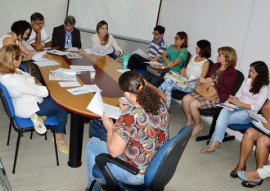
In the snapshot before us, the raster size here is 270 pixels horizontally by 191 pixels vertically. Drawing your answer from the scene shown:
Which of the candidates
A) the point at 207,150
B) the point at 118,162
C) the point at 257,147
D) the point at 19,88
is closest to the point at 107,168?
the point at 118,162

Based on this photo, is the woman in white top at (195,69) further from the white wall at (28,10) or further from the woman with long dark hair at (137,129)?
the white wall at (28,10)

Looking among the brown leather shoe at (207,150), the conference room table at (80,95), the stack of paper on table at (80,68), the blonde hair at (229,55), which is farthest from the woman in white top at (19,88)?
the blonde hair at (229,55)

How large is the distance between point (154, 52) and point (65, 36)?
157 centimetres

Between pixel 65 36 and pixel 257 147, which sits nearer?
pixel 257 147

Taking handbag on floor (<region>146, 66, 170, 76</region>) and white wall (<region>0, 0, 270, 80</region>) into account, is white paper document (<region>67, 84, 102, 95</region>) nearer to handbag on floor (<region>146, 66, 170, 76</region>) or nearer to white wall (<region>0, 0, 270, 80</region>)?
handbag on floor (<region>146, 66, 170, 76</region>)

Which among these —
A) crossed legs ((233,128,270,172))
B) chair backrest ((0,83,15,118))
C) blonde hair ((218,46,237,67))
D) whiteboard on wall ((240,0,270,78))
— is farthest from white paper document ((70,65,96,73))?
whiteboard on wall ((240,0,270,78))

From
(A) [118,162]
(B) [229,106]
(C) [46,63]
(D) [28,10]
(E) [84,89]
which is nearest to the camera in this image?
(A) [118,162]

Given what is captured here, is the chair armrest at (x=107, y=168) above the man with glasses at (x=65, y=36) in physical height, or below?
below

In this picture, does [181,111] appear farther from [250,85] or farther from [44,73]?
[44,73]

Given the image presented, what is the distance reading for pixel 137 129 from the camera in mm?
1829

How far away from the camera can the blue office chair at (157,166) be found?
1747 millimetres

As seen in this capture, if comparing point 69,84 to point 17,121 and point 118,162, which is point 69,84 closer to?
point 17,121

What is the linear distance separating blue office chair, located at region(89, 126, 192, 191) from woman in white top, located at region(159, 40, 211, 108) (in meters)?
2.20

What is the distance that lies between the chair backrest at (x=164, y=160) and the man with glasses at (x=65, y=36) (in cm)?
332
